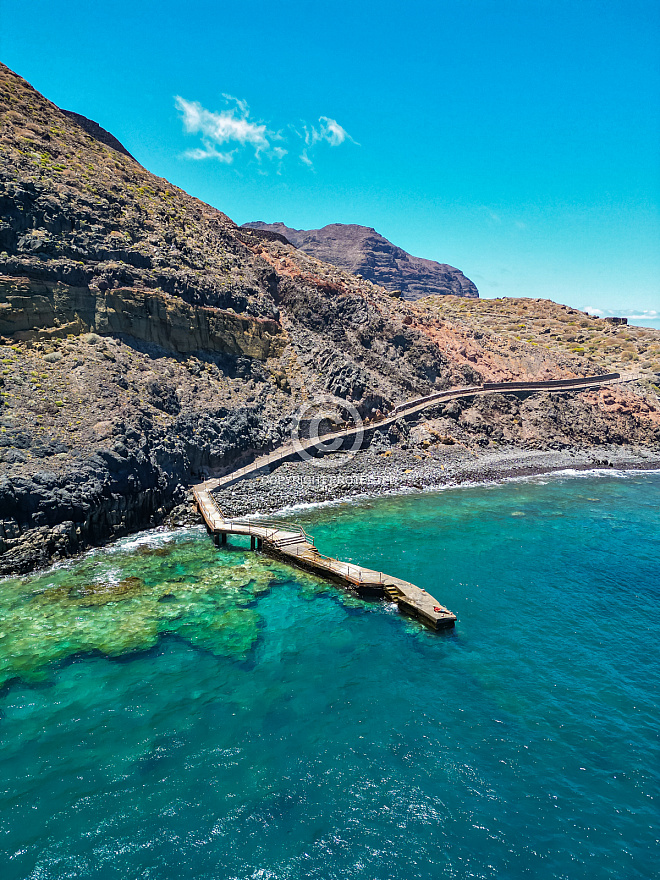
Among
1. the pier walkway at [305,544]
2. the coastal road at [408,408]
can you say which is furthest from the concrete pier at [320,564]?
the coastal road at [408,408]

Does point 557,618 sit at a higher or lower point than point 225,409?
lower

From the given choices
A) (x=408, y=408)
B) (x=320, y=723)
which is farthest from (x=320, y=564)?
(x=408, y=408)

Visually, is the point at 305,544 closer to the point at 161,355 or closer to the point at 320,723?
the point at 320,723

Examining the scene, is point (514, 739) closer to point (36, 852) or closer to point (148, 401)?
point (36, 852)

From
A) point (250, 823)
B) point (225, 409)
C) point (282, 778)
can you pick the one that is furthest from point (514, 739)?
point (225, 409)

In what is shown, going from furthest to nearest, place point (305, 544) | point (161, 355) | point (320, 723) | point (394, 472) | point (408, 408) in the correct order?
point (408, 408) < point (394, 472) < point (161, 355) < point (305, 544) < point (320, 723)
